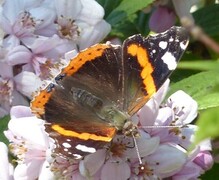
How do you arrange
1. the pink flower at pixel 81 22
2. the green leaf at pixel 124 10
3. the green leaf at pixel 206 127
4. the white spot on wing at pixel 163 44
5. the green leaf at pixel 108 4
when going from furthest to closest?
the green leaf at pixel 108 4 → the green leaf at pixel 124 10 → the pink flower at pixel 81 22 → the white spot on wing at pixel 163 44 → the green leaf at pixel 206 127

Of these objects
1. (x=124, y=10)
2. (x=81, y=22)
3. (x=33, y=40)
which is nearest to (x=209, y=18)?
(x=124, y=10)

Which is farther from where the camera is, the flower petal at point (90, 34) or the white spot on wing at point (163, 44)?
the flower petal at point (90, 34)

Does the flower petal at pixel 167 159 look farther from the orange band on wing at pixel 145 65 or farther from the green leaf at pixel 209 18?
the green leaf at pixel 209 18

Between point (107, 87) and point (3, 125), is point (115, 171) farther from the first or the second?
point (3, 125)

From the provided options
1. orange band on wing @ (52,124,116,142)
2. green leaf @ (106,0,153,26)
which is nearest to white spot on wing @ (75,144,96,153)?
orange band on wing @ (52,124,116,142)

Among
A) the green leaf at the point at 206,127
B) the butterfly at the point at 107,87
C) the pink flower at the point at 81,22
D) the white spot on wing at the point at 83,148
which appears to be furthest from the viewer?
the pink flower at the point at 81,22

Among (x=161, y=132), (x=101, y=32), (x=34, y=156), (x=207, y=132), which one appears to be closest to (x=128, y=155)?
(x=161, y=132)

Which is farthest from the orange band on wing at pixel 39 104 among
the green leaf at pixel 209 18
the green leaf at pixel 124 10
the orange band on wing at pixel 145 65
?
the green leaf at pixel 209 18
